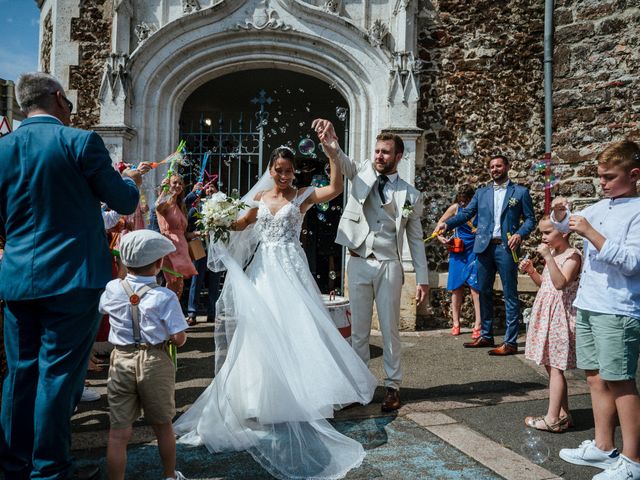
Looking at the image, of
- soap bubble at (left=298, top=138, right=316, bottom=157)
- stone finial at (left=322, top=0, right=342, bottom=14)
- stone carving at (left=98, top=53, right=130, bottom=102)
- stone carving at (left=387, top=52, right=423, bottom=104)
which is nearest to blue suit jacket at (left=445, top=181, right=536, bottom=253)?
stone carving at (left=387, top=52, right=423, bottom=104)

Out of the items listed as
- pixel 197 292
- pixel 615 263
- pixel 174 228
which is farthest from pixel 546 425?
pixel 197 292

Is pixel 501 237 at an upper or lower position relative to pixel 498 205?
lower

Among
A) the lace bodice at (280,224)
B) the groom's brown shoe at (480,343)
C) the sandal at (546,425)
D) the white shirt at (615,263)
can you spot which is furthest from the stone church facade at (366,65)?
the white shirt at (615,263)

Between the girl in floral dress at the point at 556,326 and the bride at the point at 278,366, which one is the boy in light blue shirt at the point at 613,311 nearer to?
the girl in floral dress at the point at 556,326

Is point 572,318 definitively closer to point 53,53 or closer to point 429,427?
point 429,427

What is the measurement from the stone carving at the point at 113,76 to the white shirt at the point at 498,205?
5.48 metres

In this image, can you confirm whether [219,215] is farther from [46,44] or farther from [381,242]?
[46,44]

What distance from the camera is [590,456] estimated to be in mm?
3236

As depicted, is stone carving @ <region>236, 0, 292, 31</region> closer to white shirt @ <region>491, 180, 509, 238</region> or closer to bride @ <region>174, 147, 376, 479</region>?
white shirt @ <region>491, 180, 509, 238</region>

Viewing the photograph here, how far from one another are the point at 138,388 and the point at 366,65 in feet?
21.7

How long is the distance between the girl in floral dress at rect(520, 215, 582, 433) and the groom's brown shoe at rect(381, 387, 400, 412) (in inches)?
37.1

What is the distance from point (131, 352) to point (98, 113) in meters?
6.58

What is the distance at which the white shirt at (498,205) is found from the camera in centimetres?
650

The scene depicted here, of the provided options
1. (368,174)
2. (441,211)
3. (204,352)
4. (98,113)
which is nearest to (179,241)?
(204,352)
